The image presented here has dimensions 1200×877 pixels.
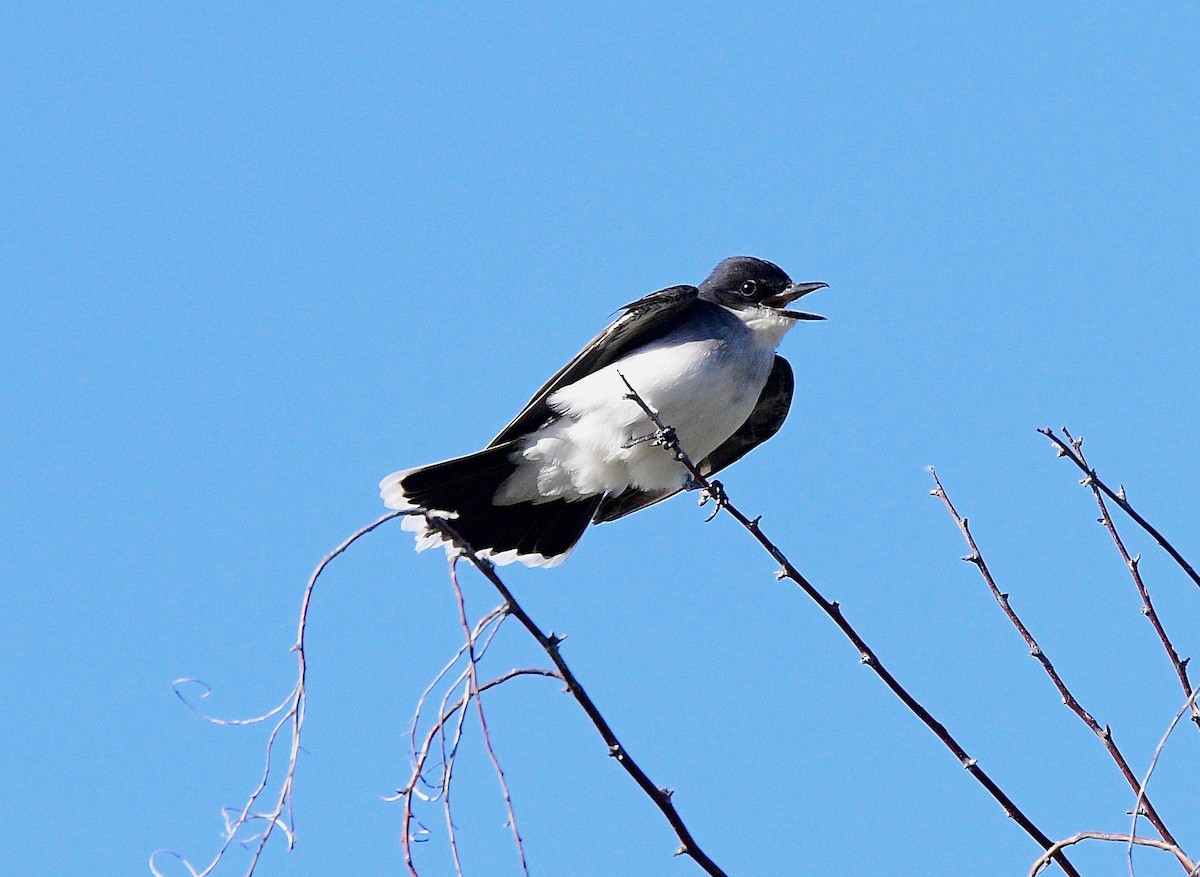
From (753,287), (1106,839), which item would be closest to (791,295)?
(753,287)

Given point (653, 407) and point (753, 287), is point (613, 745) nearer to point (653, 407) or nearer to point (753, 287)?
point (653, 407)

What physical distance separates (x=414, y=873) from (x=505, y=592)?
0.51 meters

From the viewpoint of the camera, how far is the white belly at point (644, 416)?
6414 mm

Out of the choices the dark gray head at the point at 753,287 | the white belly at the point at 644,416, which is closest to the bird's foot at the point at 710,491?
the white belly at the point at 644,416

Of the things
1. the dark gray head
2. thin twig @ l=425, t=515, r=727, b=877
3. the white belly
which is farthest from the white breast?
thin twig @ l=425, t=515, r=727, b=877

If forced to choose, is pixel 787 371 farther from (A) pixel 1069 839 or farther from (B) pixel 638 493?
(A) pixel 1069 839

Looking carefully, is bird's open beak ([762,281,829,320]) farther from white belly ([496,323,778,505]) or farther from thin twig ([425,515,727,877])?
thin twig ([425,515,727,877])

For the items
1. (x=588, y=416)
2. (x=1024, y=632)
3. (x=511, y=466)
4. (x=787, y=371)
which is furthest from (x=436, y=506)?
(x=1024, y=632)

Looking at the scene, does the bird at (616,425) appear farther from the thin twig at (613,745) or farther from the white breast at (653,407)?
the thin twig at (613,745)

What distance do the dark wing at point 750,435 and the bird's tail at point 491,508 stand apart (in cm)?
14

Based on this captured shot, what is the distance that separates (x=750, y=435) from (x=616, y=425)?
142cm

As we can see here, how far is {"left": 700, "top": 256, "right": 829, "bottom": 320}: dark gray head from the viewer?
23.3 feet

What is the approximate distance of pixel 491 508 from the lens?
22.9ft

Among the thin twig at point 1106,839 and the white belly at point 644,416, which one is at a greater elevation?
the white belly at point 644,416
